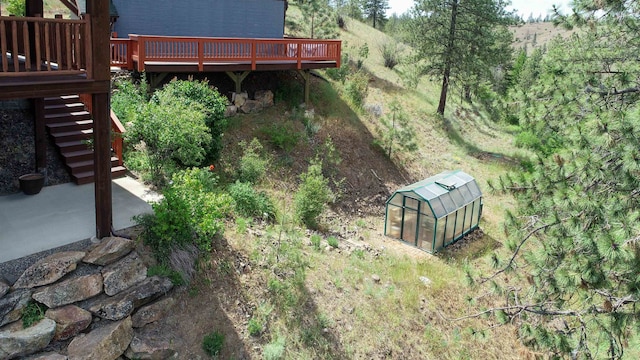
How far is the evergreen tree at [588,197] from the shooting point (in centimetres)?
646

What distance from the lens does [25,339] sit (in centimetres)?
720

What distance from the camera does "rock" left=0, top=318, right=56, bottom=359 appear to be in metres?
7.12

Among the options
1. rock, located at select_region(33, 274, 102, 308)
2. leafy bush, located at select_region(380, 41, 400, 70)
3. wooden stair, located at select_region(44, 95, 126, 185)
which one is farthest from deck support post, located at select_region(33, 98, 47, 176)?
leafy bush, located at select_region(380, 41, 400, 70)

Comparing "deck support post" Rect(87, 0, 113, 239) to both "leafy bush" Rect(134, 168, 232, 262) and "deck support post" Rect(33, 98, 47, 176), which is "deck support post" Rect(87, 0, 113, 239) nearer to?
"leafy bush" Rect(134, 168, 232, 262)

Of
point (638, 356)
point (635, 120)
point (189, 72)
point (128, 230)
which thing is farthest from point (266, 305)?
point (189, 72)

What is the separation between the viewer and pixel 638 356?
7.31 meters

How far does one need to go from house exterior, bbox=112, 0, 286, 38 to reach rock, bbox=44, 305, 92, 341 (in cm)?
1128

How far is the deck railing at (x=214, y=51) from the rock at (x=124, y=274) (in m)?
7.44

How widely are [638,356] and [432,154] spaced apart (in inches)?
573

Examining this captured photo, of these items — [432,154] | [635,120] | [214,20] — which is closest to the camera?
[635,120]

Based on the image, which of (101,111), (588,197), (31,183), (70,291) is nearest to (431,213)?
(588,197)

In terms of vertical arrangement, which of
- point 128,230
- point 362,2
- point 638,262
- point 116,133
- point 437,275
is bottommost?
point 437,275

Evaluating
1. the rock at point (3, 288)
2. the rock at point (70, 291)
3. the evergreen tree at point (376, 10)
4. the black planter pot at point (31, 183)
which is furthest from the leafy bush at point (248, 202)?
the evergreen tree at point (376, 10)

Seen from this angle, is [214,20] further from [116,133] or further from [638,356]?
[638,356]
